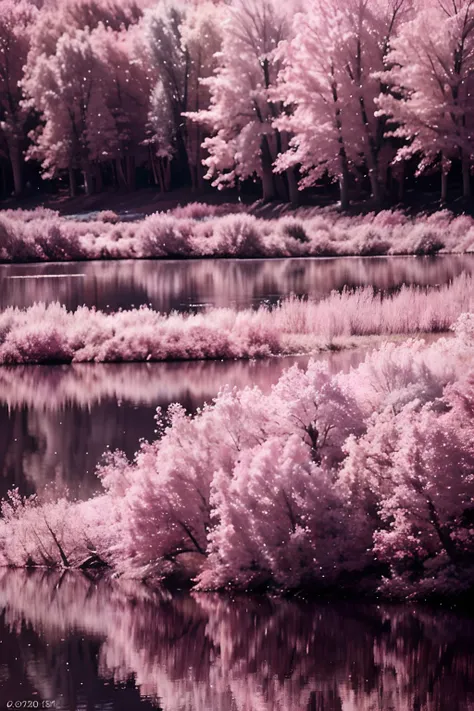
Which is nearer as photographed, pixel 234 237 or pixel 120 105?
pixel 234 237

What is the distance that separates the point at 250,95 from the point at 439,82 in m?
11.6

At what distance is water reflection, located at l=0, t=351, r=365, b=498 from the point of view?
1378cm

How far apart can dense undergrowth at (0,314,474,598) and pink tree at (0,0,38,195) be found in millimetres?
61155

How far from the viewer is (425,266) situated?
36438 mm

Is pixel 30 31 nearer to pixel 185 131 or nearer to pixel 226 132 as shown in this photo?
pixel 185 131

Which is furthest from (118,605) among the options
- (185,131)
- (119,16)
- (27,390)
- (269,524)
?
(119,16)

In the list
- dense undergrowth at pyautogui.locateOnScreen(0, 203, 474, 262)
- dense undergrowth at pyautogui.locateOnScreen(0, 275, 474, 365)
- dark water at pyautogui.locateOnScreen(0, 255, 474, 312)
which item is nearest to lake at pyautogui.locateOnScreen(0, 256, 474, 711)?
dense undergrowth at pyautogui.locateOnScreen(0, 275, 474, 365)

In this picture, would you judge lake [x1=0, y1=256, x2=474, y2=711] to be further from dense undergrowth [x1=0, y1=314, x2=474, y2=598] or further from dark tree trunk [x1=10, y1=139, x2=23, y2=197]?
dark tree trunk [x1=10, y1=139, x2=23, y2=197]

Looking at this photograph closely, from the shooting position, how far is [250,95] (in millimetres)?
54281

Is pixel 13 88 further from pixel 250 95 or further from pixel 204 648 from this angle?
pixel 204 648

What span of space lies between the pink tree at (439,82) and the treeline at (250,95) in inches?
2.2

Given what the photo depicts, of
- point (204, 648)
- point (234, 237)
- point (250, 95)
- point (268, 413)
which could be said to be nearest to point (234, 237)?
point (234, 237)

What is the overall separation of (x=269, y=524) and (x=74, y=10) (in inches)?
2810

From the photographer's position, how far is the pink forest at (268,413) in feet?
27.2
